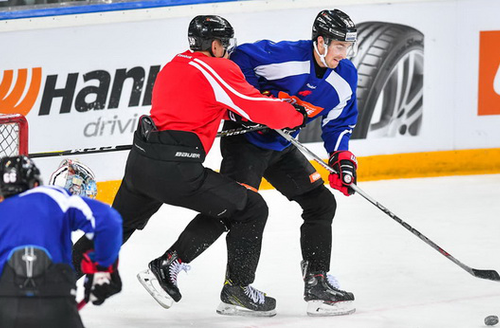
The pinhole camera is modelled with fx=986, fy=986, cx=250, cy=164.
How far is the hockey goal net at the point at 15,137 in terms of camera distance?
4.53 metres

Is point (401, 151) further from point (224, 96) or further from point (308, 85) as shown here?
point (224, 96)

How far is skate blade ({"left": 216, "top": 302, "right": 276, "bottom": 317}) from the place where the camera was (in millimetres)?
4043

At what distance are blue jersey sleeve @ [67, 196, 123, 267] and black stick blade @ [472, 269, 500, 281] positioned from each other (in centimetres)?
198

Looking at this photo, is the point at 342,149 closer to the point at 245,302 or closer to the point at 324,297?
the point at 324,297

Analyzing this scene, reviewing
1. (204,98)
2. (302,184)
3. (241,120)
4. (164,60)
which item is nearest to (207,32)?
(204,98)

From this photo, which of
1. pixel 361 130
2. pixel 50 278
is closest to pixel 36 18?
pixel 361 130

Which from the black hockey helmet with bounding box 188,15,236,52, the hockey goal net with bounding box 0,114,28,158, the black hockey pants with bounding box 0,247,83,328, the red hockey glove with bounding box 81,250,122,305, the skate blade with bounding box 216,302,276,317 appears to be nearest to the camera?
the black hockey pants with bounding box 0,247,83,328

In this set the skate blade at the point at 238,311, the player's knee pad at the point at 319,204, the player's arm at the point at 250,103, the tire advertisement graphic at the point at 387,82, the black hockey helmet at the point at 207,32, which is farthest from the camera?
the tire advertisement graphic at the point at 387,82

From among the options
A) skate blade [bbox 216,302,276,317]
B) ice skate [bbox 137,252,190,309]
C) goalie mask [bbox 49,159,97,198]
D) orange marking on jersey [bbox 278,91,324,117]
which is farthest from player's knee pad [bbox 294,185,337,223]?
goalie mask [bbox 49,159,97,198]

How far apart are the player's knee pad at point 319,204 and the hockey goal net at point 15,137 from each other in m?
1.33

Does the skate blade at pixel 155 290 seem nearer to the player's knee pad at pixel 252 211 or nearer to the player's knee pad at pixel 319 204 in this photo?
the player's knee pad at pixel 252 211

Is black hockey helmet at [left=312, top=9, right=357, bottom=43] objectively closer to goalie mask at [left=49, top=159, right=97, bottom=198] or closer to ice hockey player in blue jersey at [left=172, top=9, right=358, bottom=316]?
ice hockey player in blue jersey at [left=172, top=9, right=358, bottom=316]

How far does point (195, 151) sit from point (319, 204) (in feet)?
2.19

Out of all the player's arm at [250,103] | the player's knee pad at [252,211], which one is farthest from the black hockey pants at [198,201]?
the player's arm at [250,103]
